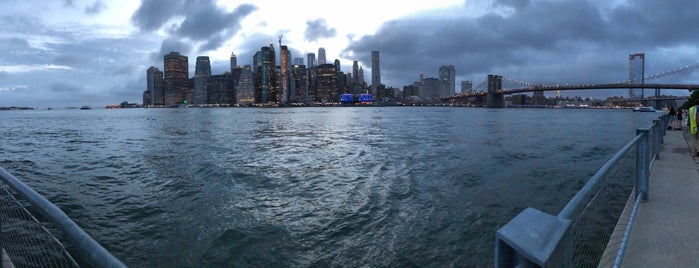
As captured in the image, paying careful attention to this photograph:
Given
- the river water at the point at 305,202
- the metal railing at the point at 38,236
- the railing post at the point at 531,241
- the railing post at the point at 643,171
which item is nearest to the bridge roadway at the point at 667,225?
the railing post at the point at 643,171

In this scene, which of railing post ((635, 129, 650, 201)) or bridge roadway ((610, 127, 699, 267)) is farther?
railing post ((635, 129, 650, 201))

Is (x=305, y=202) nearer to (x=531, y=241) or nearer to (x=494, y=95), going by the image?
(x=531, y=241)

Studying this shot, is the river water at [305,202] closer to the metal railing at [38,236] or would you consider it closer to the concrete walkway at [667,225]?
the metal railing at [38,236]

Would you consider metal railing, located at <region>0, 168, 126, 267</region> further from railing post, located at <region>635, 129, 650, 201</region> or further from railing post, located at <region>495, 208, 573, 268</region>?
railing post, located at <region>635, 129, 650, 201</region>

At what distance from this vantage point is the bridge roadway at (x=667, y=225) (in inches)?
159

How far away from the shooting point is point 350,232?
25.1 feet

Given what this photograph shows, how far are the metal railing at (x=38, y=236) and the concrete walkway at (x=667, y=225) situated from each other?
4544mm

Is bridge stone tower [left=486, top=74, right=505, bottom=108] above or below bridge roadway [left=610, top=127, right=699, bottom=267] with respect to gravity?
above

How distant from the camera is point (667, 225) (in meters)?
5.01

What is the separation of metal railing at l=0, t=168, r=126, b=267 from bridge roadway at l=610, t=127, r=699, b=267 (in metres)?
4.51

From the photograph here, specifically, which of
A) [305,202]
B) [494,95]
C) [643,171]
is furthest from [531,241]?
[494,95]

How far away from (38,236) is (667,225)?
10.3 metres

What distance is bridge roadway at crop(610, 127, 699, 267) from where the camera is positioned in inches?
159

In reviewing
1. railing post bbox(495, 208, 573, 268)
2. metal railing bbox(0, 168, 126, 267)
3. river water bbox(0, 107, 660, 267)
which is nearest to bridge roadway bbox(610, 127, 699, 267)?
river water bbox(0, 107, 660, 267)
